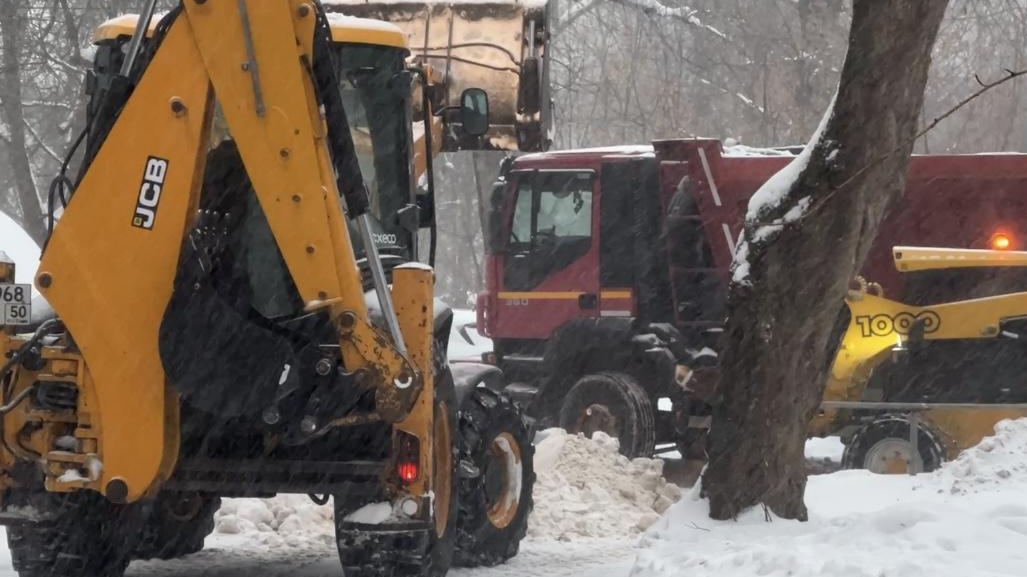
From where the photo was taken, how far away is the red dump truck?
42.5 ft

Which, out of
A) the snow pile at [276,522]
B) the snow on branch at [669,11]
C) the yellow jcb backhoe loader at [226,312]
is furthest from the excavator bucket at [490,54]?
the snow on branch at [669,11]

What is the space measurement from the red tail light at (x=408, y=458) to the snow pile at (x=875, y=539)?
122 cm

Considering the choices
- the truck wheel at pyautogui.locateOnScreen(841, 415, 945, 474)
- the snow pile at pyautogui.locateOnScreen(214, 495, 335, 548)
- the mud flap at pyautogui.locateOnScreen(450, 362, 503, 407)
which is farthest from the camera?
the truck wheel at pyautogui.locateOnScreen(841, 415, 945, 474)

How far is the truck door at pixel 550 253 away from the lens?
14.2 metres

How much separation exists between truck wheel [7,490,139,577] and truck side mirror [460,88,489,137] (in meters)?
2.68

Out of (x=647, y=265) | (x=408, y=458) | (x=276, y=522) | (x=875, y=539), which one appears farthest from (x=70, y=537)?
(x=647, y=265)

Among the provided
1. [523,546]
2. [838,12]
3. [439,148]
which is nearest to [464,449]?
[523,546]

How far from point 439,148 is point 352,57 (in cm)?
226

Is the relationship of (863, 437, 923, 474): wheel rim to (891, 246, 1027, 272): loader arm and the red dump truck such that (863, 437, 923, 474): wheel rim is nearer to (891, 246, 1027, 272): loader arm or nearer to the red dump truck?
the red dump truck

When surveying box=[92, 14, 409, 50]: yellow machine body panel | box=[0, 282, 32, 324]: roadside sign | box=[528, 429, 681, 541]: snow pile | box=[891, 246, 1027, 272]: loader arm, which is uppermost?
box=[92, 14, 409, 50]: yellow machine body panel

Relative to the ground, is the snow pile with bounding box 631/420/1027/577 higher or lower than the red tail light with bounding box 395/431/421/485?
lower

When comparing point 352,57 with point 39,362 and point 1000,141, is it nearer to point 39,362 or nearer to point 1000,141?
point 39,362

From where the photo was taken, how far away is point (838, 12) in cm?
2812

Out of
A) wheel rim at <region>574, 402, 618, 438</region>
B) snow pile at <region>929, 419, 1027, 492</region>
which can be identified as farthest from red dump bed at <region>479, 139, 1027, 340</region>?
snow pile at <region>929, 419, 1027, 492</region>
